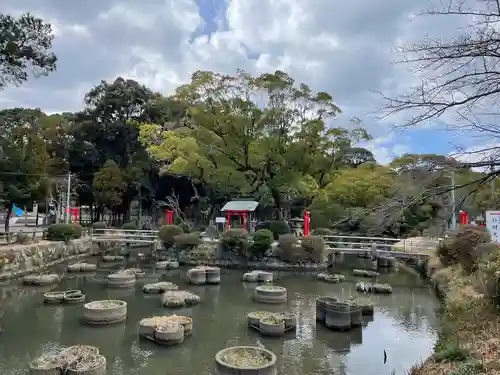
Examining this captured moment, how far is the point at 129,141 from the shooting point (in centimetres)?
4112

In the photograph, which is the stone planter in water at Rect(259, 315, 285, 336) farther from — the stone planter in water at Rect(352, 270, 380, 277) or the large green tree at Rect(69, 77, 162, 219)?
the large green tree at Rect(69, 77, 162, 219)

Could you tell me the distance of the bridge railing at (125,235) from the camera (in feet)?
95.2

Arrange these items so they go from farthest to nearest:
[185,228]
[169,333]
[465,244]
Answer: [185,228], [465,244], [169,333]

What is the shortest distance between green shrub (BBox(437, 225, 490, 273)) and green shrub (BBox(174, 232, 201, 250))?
48.3 feet

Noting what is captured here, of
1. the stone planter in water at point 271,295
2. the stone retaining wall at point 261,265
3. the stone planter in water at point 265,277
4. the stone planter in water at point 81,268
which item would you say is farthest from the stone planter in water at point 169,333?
the stone retaining wall at point 261,265

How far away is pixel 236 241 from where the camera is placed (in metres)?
25.0

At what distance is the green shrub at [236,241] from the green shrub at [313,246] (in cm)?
357

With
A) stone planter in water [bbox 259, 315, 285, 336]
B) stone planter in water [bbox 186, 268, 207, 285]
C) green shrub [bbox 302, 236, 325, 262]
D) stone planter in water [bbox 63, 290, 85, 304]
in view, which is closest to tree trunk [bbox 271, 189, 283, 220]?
green shrub [bbox 302, 236, 325, 262]

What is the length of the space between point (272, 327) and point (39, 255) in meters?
16.4

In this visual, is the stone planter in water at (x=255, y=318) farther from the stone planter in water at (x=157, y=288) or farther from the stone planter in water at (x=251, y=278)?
the stone planter in water at (x=251, y=278)

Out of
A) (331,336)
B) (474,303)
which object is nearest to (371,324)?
(331,336)

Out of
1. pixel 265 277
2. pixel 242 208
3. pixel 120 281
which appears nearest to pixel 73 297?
pixel 120 281

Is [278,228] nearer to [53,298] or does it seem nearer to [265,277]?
[265,277]

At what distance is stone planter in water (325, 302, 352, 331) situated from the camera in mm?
13070
